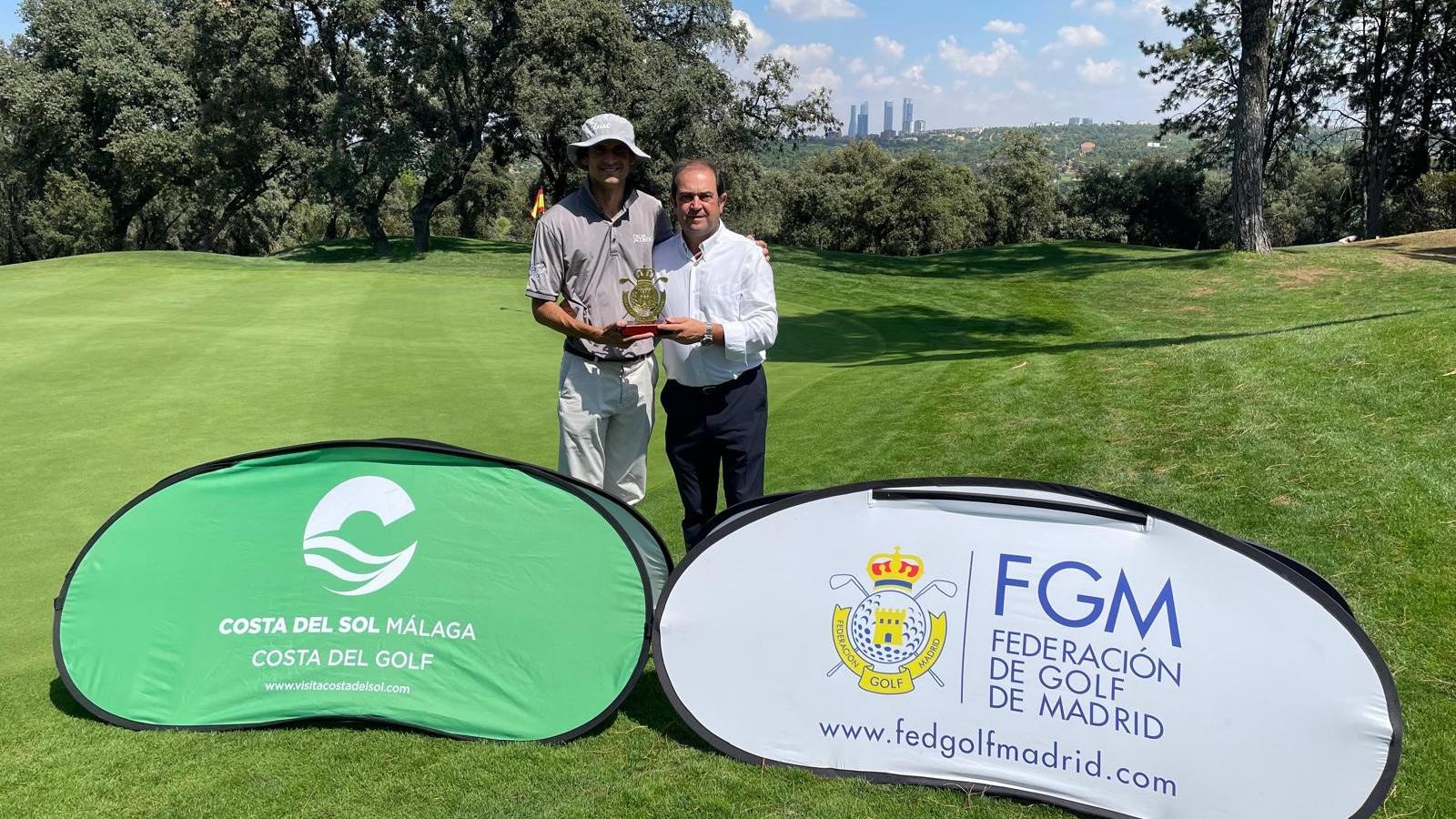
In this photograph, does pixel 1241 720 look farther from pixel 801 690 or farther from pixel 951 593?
pixel 801 690

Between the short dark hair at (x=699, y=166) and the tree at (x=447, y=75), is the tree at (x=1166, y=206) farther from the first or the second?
the short dark hair at (x=699, y=166)

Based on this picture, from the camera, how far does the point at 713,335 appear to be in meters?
3.13

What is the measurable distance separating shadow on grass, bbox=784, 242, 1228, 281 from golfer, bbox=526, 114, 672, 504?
1444 cm

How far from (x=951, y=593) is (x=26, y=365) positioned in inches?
370

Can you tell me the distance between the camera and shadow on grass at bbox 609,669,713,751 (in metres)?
3.00

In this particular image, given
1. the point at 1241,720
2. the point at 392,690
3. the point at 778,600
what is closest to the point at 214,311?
the point at 392,690

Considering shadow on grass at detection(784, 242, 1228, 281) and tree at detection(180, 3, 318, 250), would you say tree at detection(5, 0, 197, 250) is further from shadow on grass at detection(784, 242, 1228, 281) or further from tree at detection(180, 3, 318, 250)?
shadow on grass at detection(784, 242, 1228, 281)

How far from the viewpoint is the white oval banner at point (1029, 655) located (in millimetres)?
2344

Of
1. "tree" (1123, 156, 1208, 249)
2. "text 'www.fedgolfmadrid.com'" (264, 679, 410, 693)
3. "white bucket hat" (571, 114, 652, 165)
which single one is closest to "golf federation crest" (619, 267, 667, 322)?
"white bucket hat" (571, 114, 652, 165)

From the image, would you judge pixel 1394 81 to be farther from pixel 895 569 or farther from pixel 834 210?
Result: pixel 895 569

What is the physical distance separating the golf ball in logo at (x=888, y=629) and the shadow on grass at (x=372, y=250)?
23.5m

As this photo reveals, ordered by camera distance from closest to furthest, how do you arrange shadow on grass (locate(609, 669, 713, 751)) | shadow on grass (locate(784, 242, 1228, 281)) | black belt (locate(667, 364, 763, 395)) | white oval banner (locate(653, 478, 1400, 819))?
1. white oval banner (locate(653, 478, 1400, 819))
2. shadow on grass (locate(609, 669, 713, 751))
3. black belt (locate(667, 364, 763, 395))
4. shadow on grass (locate(784, 242, 1228, 281))

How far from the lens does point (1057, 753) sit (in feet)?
8.50

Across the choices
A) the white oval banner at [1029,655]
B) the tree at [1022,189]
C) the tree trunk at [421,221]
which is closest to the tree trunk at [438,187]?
the tree trunk at [421,221]
